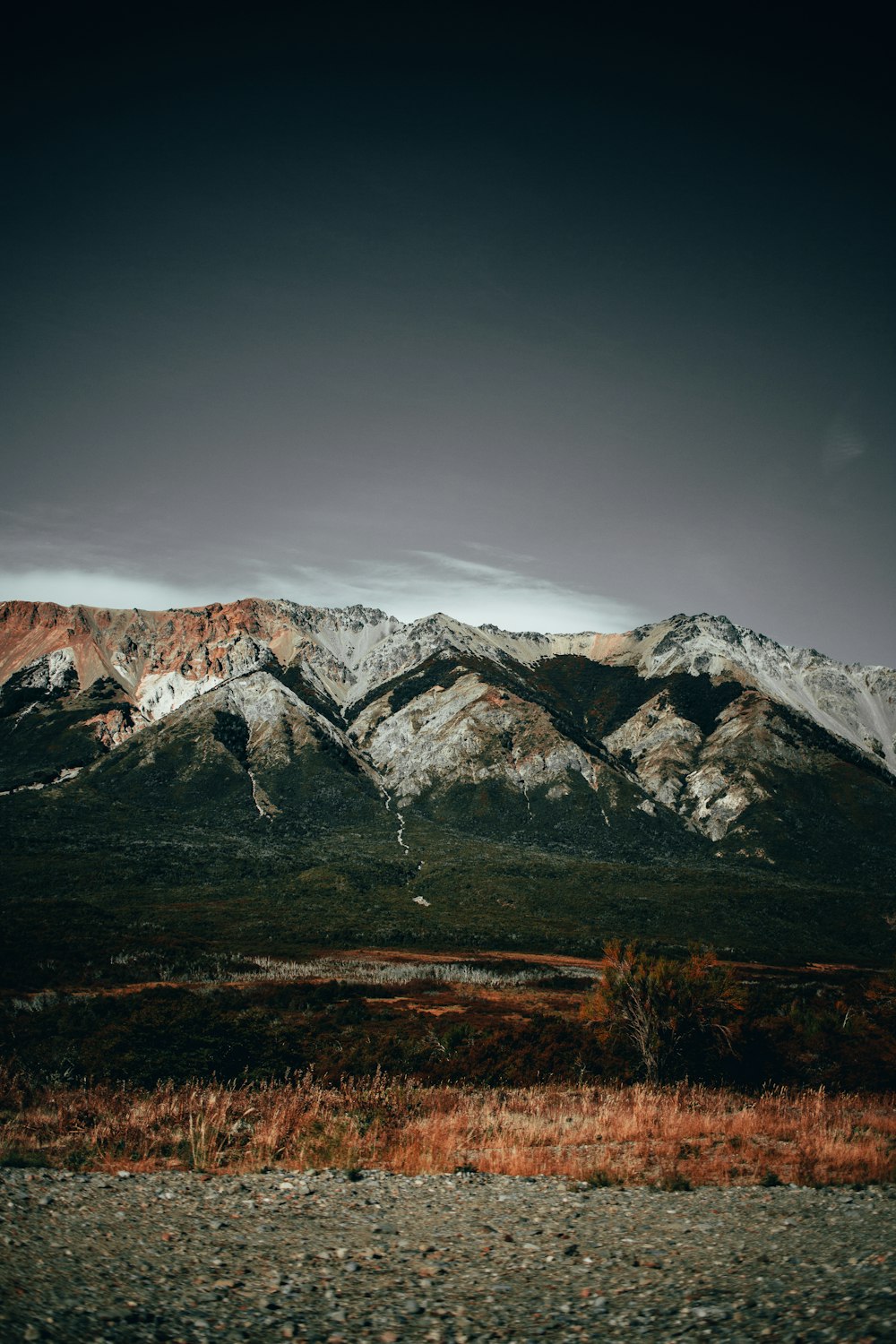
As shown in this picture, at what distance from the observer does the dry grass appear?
13000mm

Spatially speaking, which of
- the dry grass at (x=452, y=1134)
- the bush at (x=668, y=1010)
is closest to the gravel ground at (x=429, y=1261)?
the dry grass at (x=452, y=1134)

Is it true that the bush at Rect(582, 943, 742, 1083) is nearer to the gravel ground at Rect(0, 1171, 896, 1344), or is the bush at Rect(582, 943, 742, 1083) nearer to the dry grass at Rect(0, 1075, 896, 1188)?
the dry grass at Rect(0, 1075, 896, 1188)

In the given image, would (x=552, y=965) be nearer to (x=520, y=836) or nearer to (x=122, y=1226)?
(x=122, y=1226)

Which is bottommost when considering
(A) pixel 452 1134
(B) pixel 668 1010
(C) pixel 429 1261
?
(B) pixel 668 1010

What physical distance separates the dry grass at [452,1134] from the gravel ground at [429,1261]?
1476 millimetres

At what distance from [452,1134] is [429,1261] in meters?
7.56

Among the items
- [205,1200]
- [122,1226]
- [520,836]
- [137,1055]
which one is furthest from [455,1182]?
[520,836]

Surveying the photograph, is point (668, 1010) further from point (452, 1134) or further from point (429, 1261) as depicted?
point (429, 1261)

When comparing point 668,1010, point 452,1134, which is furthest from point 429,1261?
point 668,1010

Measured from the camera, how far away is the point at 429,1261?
8.39m

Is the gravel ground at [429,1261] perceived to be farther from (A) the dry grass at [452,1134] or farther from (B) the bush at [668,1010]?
(B) the bush at [668,1010]

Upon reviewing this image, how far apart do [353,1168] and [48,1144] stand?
6548mm

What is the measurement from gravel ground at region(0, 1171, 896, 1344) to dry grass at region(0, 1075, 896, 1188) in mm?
1476

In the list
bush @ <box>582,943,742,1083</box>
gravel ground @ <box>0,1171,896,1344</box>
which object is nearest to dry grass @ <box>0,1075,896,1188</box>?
gravel ground @ <box>0,1171,896,1344</box>
